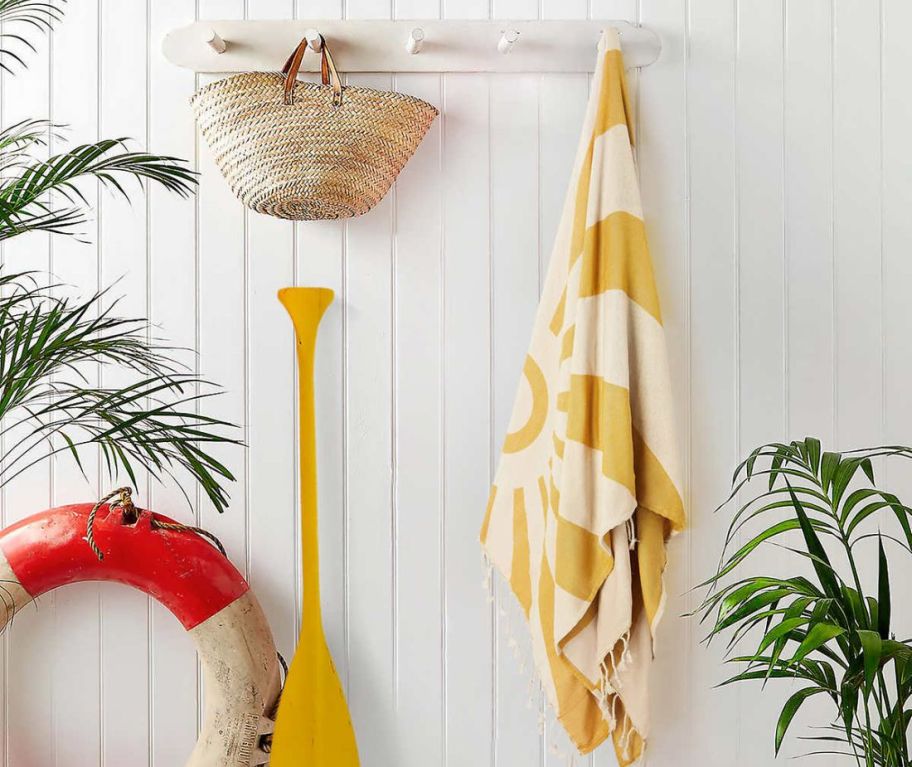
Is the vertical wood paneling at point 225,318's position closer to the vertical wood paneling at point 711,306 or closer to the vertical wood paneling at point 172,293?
the vertical wood paneling at point 172,293

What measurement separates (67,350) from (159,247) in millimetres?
390

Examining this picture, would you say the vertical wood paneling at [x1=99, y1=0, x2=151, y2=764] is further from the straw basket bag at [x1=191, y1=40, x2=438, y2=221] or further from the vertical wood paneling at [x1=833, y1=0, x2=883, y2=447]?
the vertical wood paneling at [x1=833, y1=0, x2=883, y2=447]

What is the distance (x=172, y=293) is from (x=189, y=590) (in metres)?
0.44

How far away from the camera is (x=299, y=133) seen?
1101 millimetres

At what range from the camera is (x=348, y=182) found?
1.12 metres

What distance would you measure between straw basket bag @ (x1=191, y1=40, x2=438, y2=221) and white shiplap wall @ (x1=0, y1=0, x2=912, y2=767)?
0.12m

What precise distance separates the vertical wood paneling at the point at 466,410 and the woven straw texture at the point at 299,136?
14 centimetres

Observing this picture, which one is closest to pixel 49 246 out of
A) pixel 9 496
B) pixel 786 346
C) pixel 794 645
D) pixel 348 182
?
pixel 9 496

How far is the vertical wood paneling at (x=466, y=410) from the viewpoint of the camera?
125 centimetres

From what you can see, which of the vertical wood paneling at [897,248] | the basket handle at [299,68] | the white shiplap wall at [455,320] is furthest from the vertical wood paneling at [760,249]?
the basket handle at [299,68]

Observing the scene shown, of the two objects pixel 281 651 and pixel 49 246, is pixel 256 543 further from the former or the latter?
pixel 49 246

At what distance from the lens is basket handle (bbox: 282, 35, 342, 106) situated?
110 centimetres

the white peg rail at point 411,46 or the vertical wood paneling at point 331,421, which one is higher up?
the white peg rail at point 411,46

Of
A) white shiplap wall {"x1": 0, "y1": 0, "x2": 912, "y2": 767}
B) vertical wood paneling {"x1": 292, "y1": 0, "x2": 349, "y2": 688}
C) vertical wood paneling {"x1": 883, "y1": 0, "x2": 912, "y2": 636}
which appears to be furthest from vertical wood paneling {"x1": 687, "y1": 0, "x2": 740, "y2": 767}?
vertical wood paneling {"x1": 292, "y1": 0, "x2": 349, "y2": 688}
